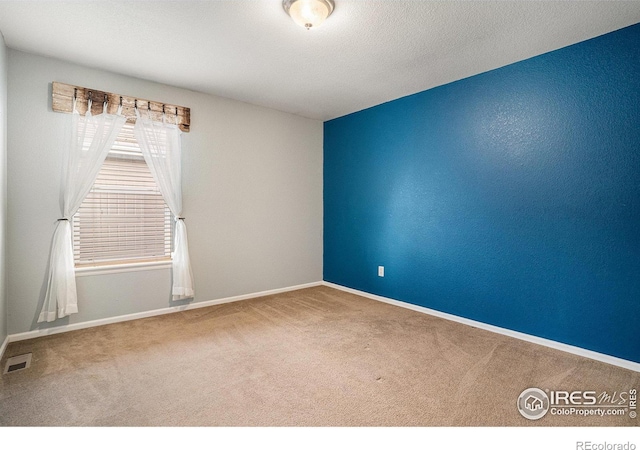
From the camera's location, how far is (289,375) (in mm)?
2252

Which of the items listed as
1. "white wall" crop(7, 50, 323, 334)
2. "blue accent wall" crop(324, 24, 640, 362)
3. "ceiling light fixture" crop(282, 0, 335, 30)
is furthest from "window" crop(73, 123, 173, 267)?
"blue accent wall" crop(324, 24, 640, 362)

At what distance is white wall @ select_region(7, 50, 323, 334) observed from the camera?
2.84 meters

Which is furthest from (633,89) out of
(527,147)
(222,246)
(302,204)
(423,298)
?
(222,246)

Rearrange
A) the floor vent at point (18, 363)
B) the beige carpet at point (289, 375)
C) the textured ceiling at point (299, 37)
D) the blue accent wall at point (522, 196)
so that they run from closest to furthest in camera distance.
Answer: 1. the beige carpet at point (289, 375)
2. the textured ceiling at point (299, 37)
3. the floor vent at point (18, 363)
4. the blue accent wall at point (522, 196)

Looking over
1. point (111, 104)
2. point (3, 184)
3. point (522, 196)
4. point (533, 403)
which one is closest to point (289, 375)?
point (533, 403)

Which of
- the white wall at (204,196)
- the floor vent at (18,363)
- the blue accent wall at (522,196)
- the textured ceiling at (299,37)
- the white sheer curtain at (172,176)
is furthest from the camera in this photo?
the white sheer curtain at (172,176)

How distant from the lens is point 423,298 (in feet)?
12.2

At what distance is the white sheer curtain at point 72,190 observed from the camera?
114 inches

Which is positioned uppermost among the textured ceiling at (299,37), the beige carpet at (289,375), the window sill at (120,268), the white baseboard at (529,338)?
the textured ceiling at (299,37)

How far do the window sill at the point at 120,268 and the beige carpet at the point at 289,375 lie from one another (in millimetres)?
530

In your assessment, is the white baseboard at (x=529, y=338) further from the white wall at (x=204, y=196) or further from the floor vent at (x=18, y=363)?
the floor vent at (x=18, y=363)

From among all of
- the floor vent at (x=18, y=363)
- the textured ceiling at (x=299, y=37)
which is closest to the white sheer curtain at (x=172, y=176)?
the textured ceiling at (x=299, y=37)

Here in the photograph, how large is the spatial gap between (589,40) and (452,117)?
1173 mm

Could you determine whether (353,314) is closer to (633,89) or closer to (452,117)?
(452,117)
